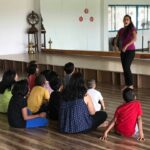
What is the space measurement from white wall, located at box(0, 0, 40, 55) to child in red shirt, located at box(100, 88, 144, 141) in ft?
29.6

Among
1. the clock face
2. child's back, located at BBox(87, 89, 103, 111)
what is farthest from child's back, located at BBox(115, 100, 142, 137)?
the clock face

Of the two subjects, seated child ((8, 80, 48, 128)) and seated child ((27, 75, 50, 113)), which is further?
seated child ((27, 75, 50, 113))

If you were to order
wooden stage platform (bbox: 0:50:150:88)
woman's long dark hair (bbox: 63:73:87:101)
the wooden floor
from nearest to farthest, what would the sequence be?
the wooden floor < woman's long dark hair (bbox: 63:73:87:101) < wooden stage platform (bbox: 0:50:150:88)

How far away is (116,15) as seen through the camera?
15.0 metres

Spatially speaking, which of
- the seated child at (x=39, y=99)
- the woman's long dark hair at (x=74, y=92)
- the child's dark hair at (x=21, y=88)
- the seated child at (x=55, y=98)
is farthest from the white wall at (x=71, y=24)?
the woman's long dark hair at (x=74, y=92)

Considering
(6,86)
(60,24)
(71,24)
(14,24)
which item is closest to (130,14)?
(71,24)

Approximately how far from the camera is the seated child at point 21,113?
13.6 ft

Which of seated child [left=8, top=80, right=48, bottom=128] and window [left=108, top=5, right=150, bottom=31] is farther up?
window [left=108, top=5, right=150, bottom=31]

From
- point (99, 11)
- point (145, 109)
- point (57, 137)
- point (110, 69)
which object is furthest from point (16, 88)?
point (99, 11)

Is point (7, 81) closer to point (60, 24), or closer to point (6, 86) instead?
point (6, 86)

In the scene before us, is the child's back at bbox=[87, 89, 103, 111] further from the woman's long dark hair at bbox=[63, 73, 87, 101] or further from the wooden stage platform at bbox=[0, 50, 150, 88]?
the wooden stage platform at bbox=[0, 50, 150, 88]

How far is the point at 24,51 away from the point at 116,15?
4.48 meters

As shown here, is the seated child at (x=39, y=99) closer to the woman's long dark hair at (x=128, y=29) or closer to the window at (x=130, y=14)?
the woman's long dark hair at (x=128, y=29)

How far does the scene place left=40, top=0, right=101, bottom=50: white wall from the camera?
42.2 feet
